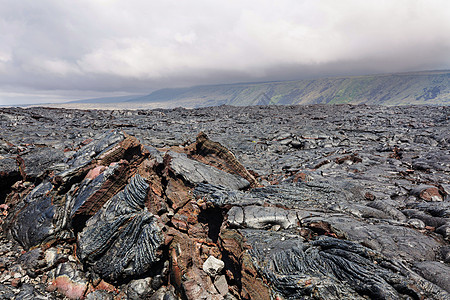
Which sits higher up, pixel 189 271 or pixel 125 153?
pixel 125 153

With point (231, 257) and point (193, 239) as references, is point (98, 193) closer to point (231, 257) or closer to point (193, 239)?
point (193, 239)

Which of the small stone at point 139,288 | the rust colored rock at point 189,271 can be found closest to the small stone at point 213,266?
the rust colored rock at point 189,271

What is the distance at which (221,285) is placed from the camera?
262 inches

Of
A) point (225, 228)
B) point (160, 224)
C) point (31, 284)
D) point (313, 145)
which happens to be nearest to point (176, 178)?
point (160, 224)

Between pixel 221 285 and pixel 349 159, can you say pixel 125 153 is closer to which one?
pixel 221 285

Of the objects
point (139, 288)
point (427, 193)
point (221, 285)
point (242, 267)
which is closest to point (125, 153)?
point (139, 288)

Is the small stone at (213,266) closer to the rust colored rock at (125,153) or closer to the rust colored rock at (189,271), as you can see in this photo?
the rust colored rock at (189,271)

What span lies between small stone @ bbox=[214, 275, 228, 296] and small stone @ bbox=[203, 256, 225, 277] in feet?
0.69

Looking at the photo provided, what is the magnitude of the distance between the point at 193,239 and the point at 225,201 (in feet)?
6.11

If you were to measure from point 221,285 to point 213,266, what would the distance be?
619 mm

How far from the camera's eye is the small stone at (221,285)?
647cm

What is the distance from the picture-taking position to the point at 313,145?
86.7 ft

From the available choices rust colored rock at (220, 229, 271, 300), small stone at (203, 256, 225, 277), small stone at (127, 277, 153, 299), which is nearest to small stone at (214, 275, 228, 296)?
small stone at (203, 256, 225, 277)

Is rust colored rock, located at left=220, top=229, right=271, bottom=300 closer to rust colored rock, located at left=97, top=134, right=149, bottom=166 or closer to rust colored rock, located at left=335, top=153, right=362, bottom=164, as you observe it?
rust colored rock, located at left=97, top=134, right=149, bottom=166
